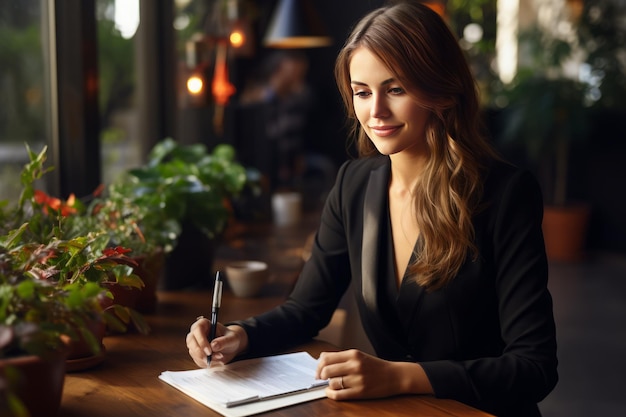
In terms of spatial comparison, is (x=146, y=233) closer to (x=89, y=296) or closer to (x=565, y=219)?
(x=89, y=296)

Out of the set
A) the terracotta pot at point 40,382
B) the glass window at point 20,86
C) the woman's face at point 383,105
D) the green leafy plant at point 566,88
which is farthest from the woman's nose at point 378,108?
the green leafy plant at point 566,88

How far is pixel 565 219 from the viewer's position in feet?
22.6

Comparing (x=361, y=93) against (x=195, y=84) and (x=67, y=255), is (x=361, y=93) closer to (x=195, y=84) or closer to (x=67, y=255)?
(x=67, y=255)

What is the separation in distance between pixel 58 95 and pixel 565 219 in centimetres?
524

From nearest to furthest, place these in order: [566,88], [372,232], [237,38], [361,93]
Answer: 1. [361,93]
2. [372,232]
3. [237,38]
4. [566,88]

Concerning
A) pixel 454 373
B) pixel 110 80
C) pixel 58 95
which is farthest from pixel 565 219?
pixel 454 373

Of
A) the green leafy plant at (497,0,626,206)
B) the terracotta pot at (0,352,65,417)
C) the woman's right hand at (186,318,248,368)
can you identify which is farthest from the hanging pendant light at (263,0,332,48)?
the green leafy plant at (497,0,626,206)

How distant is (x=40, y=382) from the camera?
120 cm

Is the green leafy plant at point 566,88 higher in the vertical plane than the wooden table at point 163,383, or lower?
higher

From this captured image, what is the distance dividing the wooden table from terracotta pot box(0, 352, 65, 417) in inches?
4.6

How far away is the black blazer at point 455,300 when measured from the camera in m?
1.60

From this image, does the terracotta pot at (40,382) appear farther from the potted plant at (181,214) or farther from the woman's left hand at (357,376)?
the potted plant at (181,214)

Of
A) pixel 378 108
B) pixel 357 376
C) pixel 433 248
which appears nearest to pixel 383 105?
pixel 378 108

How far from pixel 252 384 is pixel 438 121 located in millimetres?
719
